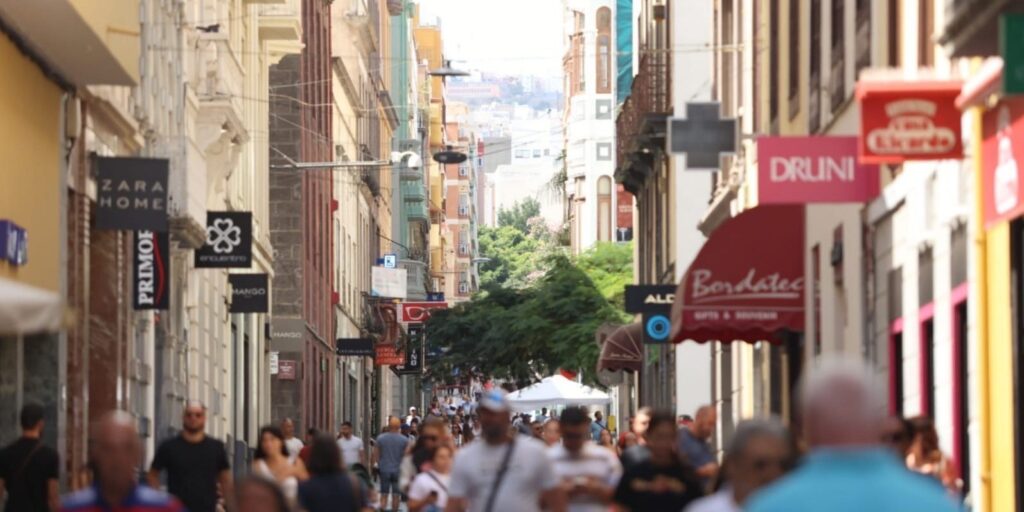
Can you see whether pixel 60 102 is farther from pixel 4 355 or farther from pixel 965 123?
pixel 965 123

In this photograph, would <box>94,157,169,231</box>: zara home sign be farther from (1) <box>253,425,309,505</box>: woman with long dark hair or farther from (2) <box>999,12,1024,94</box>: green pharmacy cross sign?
(2) <box>999,12,1024,94</box>: green pharmacy cross sign

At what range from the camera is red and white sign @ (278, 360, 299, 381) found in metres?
50.3

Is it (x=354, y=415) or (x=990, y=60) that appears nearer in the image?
(x=990, y=60)

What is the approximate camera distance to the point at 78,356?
24922 millimetres

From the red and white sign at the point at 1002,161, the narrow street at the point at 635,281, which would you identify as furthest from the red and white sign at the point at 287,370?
the red and white sign at the point at 1002,161

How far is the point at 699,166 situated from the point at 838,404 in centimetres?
1740

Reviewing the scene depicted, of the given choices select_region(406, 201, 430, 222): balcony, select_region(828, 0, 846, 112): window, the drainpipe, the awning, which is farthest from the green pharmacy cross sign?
select_region(406, 201, 430, 222): balcony

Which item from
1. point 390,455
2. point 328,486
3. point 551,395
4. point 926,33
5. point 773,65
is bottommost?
point 390,455

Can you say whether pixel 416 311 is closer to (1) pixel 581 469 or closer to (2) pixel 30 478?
(2) pixel 30 478

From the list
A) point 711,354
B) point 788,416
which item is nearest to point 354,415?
point 711,354

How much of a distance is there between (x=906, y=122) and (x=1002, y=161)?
115cm

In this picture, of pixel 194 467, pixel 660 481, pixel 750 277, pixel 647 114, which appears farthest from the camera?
pixel 647 114

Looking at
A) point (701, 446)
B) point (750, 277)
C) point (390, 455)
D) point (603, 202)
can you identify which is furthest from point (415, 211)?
point (701, 446)

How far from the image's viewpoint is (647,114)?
132 ft
